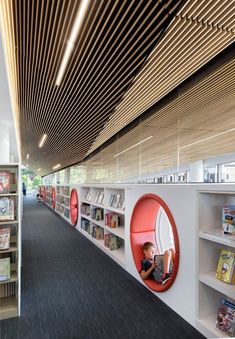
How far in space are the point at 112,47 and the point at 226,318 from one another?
3347 mm

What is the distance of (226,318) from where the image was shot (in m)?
2.55

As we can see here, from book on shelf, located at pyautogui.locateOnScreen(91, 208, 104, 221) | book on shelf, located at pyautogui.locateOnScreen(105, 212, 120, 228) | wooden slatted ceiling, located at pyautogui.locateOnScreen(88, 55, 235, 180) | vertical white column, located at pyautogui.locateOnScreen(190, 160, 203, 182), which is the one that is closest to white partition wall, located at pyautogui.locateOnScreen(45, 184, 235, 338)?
vertical white column, located at pyautogui.locateOnScreen(190, 160, 203, 182)

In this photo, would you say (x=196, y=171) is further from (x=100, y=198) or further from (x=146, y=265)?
(x=100, y=198)

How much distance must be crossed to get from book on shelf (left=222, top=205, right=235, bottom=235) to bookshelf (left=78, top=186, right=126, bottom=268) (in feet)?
8.71

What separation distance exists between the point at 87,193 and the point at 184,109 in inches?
216

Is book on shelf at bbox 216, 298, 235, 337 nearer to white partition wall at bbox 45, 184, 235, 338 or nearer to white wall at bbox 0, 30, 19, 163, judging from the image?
white partition wall at bbox 45, 184, 235, 338

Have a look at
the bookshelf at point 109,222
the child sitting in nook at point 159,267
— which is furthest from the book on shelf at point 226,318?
the bookshelf at point 109,222

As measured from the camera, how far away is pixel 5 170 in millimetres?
3309

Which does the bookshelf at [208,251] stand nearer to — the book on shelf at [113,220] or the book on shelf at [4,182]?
the book on shelf at [4,182]

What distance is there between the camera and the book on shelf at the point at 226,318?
249 centimetres

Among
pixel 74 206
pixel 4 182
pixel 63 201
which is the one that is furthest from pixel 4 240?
pixel 63 201

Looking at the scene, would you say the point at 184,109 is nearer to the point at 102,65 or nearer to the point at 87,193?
the point at 102,65

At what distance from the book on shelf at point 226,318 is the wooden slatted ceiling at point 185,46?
115 inches

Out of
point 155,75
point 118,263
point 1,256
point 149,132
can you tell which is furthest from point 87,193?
point 155,75
